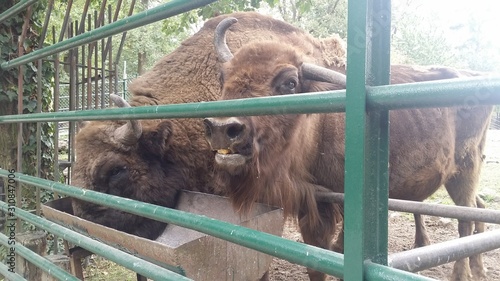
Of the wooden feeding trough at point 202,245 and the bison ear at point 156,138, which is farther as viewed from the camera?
the bison ear at point 156,138

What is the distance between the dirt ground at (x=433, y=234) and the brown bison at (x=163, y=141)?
58.1 inches

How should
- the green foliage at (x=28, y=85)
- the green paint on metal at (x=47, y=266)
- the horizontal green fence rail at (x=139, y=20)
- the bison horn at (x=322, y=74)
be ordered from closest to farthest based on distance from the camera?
the horizontal green fence rail at (x=139, y=20), the green paint on metal at (x=47, y=266), the bison horn at (x=322, y=74), the green foliage at (x=28, y=85)

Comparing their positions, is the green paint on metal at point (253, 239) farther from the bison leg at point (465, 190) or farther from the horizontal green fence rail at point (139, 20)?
the bison leg at point (465, 190)

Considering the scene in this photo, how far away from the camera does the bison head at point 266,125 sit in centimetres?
336

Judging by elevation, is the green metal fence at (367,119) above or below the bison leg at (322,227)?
above

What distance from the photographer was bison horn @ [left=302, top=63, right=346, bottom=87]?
3.48 m

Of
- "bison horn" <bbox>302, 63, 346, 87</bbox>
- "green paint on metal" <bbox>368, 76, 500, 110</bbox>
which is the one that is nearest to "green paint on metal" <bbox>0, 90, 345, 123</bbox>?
"green paint on metal" <bbox>368, 76, 500, 110</bbox>

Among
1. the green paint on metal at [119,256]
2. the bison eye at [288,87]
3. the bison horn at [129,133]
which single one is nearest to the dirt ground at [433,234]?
the bison eye at [288,87]

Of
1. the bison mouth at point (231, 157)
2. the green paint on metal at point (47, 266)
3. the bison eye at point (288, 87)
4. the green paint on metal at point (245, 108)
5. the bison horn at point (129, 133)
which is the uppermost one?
the bison eye at point (288, 87)

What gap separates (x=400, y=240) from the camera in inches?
274

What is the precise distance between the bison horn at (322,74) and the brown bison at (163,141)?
110 centimetres

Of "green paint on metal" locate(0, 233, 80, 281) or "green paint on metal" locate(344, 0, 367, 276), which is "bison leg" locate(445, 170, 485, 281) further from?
"green paint on metal" locate(344, 0, 367, 276)

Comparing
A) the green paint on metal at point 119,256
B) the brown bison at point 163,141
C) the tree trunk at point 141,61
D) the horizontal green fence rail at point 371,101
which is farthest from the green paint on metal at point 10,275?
the tree trunk at point 141,61

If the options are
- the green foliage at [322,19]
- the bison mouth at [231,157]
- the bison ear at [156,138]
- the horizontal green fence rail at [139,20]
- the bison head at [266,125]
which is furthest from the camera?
the green foliage at [322,19]
